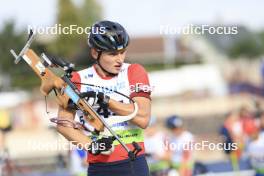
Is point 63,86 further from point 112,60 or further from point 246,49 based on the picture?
point 246,49

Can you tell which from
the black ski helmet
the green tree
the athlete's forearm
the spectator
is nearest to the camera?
the athlete's forearm

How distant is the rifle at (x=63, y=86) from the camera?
5.13 metres

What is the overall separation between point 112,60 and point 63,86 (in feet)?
1.54

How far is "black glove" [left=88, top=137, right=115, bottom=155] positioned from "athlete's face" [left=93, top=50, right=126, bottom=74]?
565 millimetres

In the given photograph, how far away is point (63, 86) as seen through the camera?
5.16 metres

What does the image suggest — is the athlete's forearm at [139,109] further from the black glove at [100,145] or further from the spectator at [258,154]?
the spectator at [258,154]

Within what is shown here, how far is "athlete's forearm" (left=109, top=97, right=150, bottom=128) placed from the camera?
5227 millimetres

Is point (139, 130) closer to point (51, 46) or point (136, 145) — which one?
point (136, 145)

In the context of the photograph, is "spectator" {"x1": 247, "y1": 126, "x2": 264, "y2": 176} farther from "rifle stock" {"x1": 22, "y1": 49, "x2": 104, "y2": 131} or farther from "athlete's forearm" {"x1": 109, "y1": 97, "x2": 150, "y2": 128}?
"rifle stock" {"x1": 22, "y1": 49, "x2": 104, "y2": 131}

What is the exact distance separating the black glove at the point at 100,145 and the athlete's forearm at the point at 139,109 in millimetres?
208

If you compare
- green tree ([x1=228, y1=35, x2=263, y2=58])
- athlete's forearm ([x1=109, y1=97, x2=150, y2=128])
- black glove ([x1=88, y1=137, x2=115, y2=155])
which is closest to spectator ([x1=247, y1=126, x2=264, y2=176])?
athlete's forearm ([x1=109, y1=97, x2=150, y2=128])

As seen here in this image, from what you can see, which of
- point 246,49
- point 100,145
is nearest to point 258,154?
point 100,145

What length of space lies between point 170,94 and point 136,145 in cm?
4051

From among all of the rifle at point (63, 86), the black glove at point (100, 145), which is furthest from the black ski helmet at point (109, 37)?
the black glove at point (100, 145)
